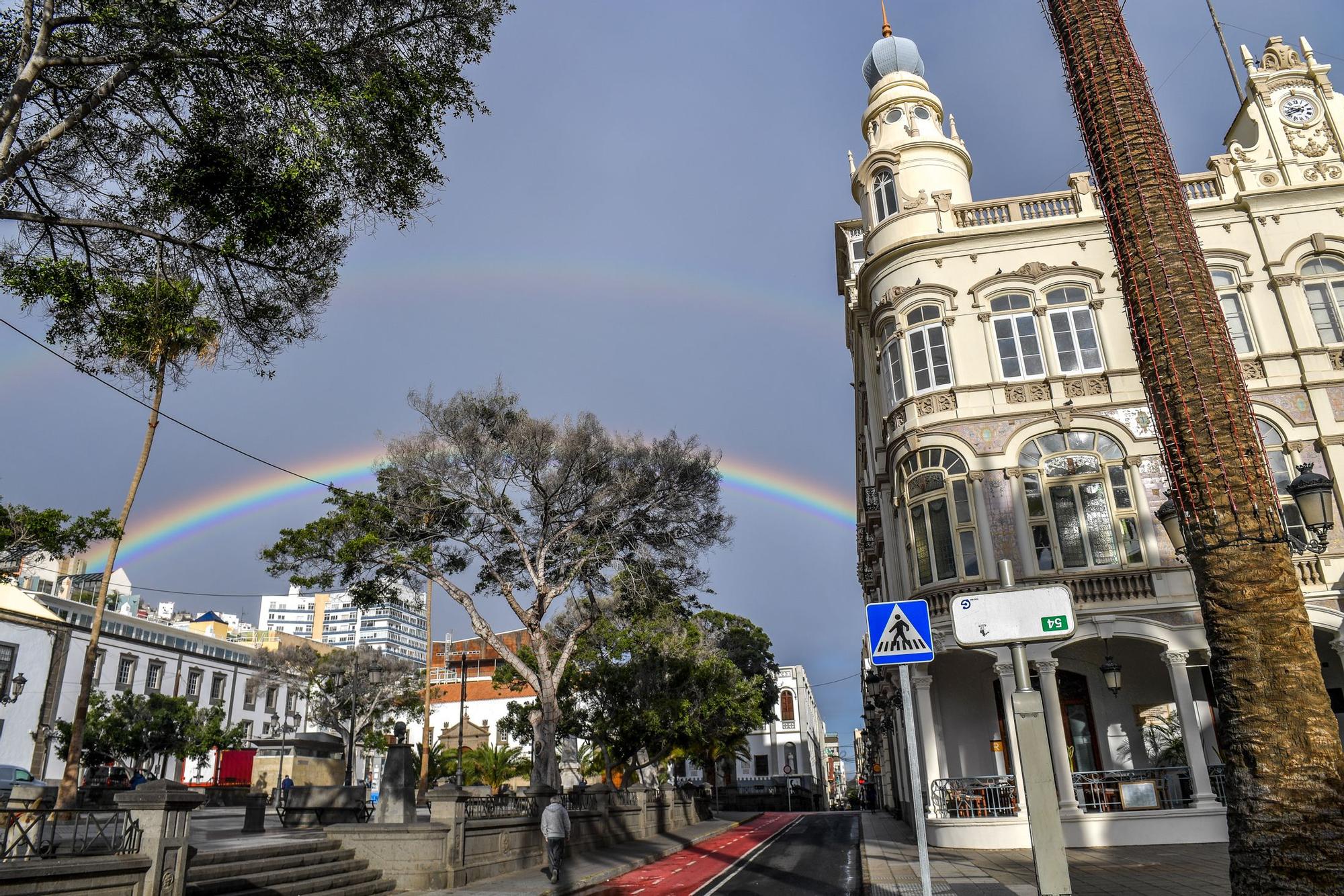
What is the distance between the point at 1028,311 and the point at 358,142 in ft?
55.8

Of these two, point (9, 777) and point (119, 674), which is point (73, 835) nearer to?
point (9, 777)

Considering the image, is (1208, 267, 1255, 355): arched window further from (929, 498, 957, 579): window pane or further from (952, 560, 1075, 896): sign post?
(952, 560, 1075, 896): sign post

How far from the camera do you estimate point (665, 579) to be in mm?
23703

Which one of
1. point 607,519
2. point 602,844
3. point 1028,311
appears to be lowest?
point 602,844

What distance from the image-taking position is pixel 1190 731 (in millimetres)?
17203

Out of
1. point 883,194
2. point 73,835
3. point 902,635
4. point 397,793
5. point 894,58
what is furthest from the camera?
point 894,58

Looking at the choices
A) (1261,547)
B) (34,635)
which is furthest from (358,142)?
(34,635)

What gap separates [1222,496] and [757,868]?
1356 centimetres

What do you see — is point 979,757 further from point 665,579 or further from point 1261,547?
point 1261,547

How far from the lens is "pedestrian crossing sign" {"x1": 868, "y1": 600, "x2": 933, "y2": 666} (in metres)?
6.36

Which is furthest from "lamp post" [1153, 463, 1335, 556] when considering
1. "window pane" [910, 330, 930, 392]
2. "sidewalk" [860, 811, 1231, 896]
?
"window pane" [910, 330, 930, 392]

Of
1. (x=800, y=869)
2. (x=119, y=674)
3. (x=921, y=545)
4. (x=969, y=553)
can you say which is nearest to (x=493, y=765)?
(x=119, y=674)

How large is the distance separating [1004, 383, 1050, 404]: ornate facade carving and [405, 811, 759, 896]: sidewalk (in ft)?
45.9

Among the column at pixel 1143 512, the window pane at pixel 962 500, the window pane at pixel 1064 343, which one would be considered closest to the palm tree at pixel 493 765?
the window pane at pixel 962 500
